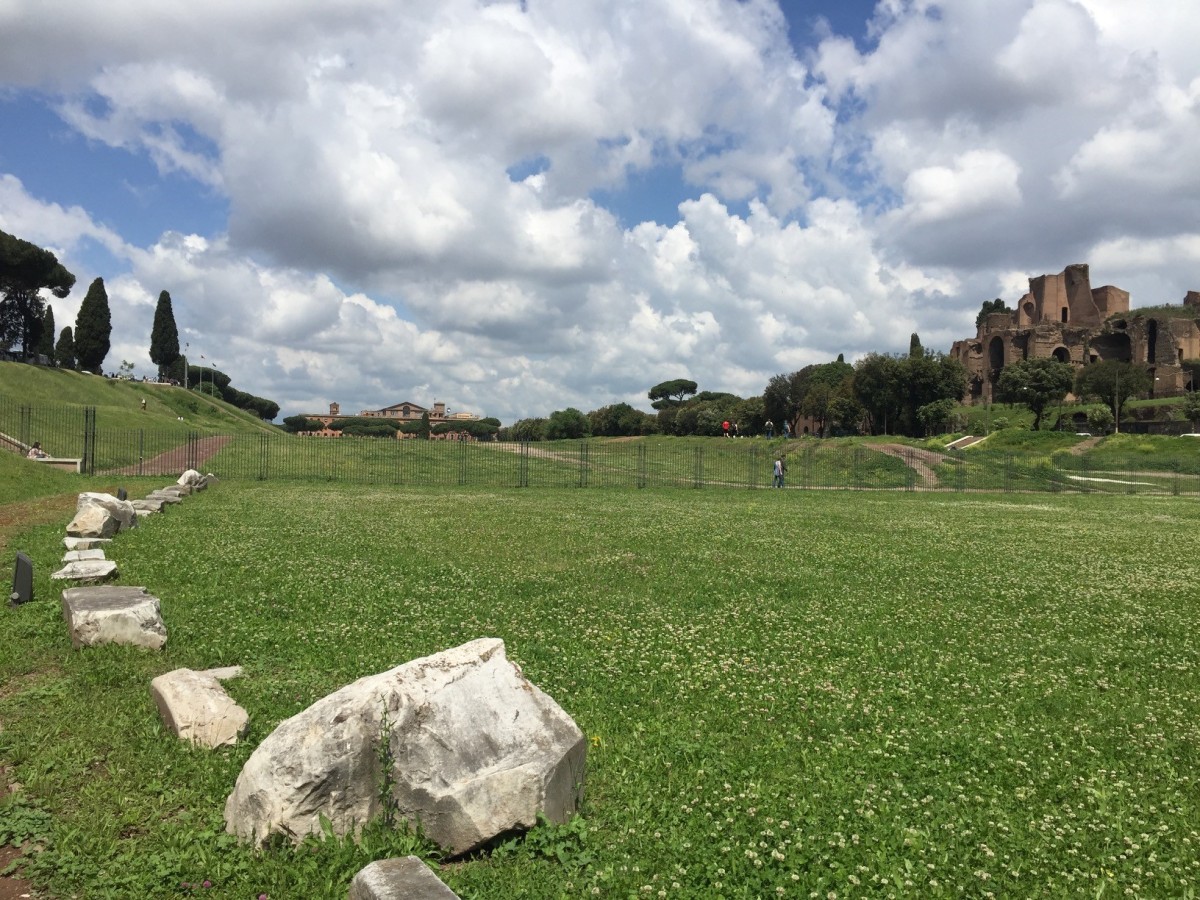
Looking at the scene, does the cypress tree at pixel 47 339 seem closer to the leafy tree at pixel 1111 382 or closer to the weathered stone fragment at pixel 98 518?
the weathered stone fragment at pixel 98 518

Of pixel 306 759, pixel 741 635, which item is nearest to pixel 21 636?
pixel 306 759

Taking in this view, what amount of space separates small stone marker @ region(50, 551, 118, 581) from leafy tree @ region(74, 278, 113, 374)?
282ft

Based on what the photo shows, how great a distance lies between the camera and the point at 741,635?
34.0 feet

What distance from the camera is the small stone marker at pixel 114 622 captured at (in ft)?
28.8

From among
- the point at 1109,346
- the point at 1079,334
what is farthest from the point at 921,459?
the point at 1109,346

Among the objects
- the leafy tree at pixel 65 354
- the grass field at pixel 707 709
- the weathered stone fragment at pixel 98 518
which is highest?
the leafy tree at pixel 65 354

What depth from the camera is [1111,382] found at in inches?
3339

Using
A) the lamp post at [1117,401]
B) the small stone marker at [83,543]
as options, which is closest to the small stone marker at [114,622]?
the small stone marker at [83,543]

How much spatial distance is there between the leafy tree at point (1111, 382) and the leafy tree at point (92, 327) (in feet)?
352

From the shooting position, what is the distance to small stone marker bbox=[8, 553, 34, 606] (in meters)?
10.6

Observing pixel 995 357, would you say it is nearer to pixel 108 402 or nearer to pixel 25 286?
pixel 108 402

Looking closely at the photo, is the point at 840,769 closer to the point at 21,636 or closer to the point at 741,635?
the point at 741,635

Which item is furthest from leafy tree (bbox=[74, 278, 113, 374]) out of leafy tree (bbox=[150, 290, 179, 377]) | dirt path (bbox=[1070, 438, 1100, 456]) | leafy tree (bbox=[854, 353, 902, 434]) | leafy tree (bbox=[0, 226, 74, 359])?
dirt path (bbox=[1070, 438, 1100, 456])

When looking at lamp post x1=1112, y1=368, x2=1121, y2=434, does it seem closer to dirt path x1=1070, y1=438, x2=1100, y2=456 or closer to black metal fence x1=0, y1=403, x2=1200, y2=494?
dirt path x1=1070, y1=438, x2=1100, y2=456
